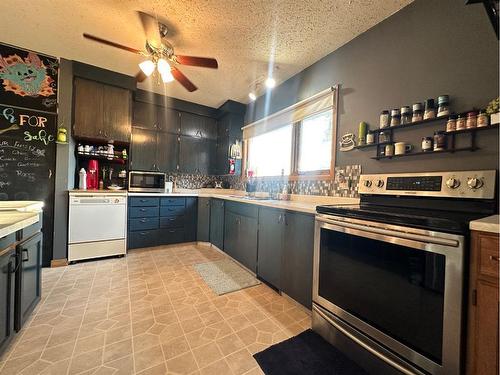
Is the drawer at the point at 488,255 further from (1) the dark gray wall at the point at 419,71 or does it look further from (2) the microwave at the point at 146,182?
(2) the microwave at the point at 146,182

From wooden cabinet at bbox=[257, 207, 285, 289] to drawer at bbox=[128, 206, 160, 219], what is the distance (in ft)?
6.25

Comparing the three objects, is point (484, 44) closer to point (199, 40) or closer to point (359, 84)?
point (359, 84)

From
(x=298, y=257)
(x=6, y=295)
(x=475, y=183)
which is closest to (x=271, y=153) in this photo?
(x=298, y=257)

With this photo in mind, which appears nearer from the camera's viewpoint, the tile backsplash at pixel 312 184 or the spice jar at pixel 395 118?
the spice jar at pixel 395 118

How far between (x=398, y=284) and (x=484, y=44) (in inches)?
61.4

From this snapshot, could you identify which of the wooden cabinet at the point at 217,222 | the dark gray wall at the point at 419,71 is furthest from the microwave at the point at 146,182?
the dark gray wall at the point at 419,71

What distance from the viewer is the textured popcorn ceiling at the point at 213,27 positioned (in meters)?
1.75

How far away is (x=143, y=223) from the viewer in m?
3.27

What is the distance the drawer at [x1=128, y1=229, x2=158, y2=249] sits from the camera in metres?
3.18

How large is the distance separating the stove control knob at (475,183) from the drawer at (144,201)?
3.50 m

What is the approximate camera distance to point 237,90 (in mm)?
3379

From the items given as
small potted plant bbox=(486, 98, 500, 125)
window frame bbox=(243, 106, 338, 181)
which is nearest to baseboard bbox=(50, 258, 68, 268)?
window frame bbox=(243, 106, 338, 181)

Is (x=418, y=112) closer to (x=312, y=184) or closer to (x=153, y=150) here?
(x=312, y=184)

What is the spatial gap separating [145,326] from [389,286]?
166 cm
